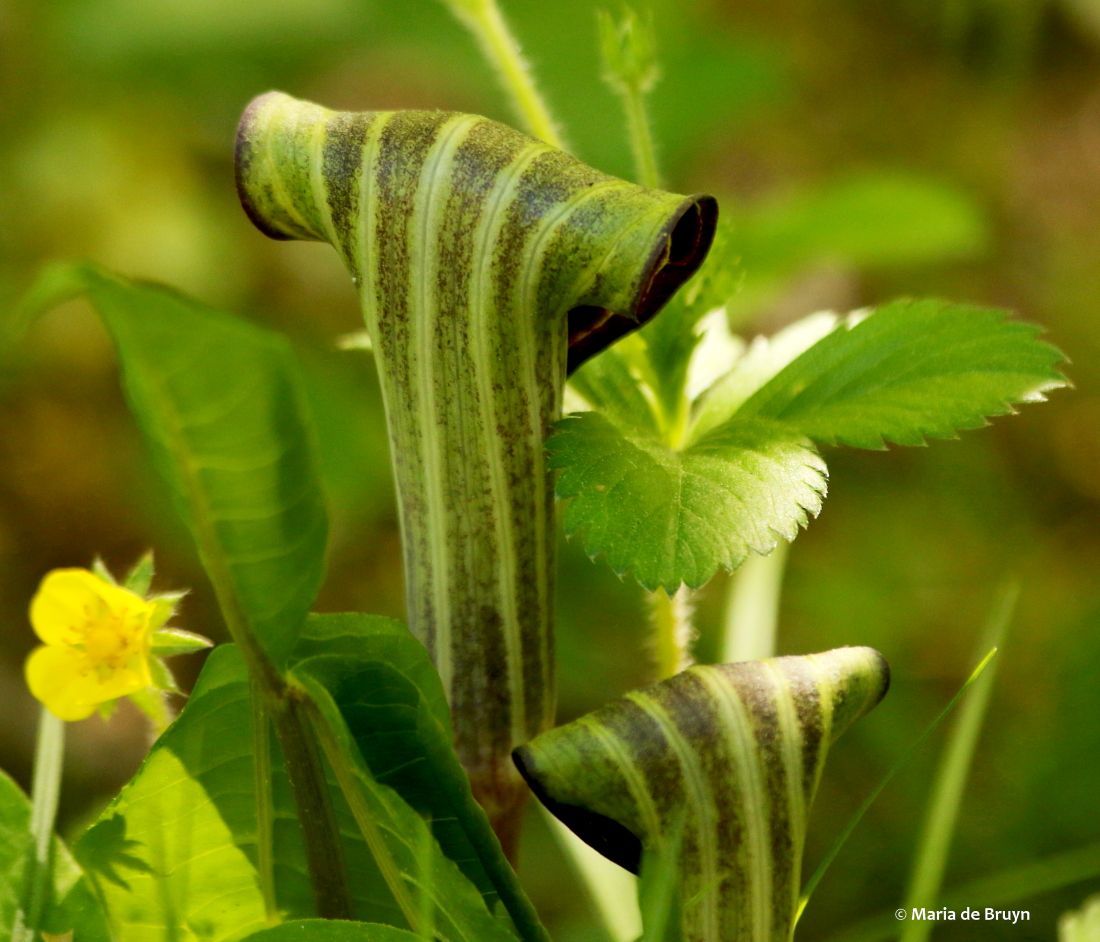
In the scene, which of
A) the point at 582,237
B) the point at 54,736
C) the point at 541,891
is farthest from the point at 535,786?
the point at 541,891

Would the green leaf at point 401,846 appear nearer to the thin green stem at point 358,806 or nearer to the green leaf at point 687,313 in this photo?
the thin green stem at point 358,806

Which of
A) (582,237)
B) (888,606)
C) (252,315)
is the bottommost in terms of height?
(888,606)

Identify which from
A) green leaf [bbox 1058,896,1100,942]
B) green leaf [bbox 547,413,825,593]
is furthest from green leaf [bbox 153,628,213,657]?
green leaf [bbox 1058,896,1100,942]

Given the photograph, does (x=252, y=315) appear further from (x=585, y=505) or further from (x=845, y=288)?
(x=585, y=505)

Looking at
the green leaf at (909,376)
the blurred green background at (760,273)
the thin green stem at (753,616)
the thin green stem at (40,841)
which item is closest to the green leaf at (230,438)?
the thin green stem at (40,841)

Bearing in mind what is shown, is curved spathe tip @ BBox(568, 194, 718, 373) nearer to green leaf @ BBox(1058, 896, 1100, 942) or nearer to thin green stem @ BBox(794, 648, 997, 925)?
thin green stem @ BBox(794, 648, 997, 925)
